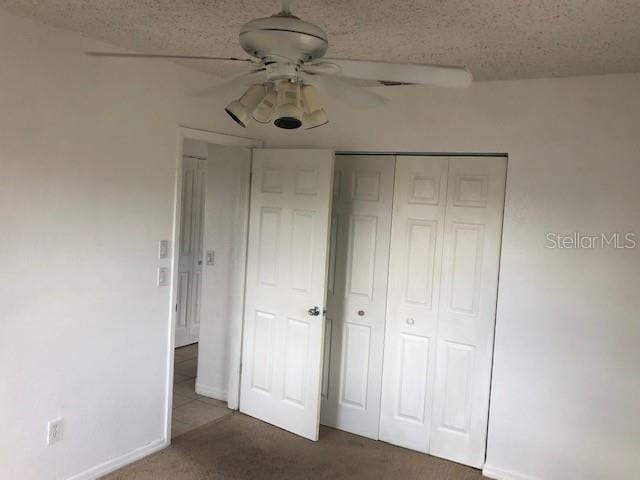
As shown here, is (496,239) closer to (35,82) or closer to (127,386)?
(127,386)

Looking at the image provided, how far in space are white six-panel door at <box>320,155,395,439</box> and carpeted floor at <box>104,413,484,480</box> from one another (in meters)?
0.21

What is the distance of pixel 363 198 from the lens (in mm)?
3557

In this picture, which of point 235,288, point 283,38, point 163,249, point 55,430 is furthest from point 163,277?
point 283,38

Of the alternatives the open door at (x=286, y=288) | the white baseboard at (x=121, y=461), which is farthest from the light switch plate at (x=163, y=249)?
the white baseboard at (x=121, y=461)

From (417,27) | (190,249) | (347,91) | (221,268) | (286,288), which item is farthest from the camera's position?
(190,249)

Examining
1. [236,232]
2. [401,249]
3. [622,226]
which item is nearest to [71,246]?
[236,232]

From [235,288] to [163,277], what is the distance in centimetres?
78

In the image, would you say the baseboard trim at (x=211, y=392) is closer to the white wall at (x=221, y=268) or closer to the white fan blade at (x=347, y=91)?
the white wall at (x=221, y=268)

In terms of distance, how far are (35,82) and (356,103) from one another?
61.9 inches

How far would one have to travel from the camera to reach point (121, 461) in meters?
3.05

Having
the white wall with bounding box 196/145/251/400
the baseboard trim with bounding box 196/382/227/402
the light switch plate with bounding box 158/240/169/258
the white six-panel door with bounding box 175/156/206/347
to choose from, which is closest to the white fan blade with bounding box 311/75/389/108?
the light switch plate with bounding box 158/240/169/258

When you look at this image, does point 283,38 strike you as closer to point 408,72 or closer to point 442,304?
point 408,72

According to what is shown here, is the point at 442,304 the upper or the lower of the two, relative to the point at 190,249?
lower

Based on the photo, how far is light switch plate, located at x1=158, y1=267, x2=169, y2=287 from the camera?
3202mm
